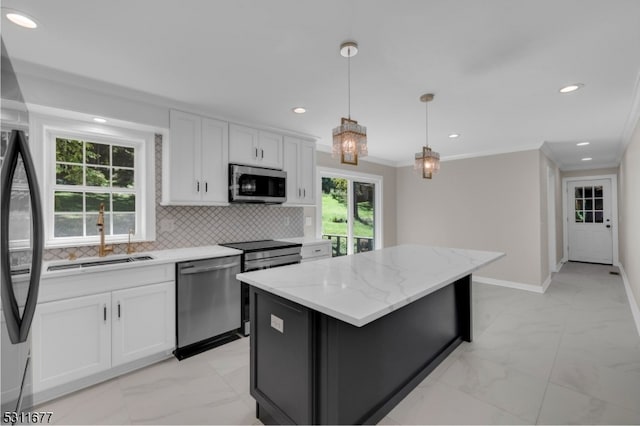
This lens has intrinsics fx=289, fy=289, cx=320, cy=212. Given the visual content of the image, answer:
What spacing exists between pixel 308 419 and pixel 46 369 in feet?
6.16

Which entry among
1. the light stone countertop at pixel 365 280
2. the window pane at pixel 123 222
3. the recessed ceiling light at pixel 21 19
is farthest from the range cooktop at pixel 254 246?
the recessed ceiling light at pixel 21 19

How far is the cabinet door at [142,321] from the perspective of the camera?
229cm

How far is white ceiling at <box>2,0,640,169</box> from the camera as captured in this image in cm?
157

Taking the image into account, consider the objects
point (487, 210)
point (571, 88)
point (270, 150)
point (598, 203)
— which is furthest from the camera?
point (598, 203)

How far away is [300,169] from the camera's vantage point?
13.1ft

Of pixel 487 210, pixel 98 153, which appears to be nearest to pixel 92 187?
pixel 98 153

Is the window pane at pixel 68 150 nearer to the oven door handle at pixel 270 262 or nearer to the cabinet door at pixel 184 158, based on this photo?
the cabinet door at pixel 184 158

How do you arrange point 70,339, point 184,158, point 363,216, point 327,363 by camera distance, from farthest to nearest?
1. point 363,216
2. point 184,158
3. point 70,339
4. point 327,363

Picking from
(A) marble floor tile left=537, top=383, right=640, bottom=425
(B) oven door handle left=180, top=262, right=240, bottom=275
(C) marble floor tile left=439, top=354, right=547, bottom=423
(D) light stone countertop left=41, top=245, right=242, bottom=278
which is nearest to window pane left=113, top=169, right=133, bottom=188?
(D) light stone countertop left=41, top=245, right=242, bottom=278

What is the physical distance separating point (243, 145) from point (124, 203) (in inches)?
54.3

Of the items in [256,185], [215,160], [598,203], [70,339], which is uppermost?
[215,160]

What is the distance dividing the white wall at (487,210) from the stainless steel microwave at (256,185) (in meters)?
3.43

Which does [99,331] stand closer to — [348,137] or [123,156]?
[123,156]

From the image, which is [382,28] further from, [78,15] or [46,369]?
[46,369]
